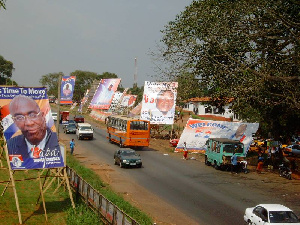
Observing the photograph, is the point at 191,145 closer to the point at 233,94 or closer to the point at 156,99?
the point at 156,99

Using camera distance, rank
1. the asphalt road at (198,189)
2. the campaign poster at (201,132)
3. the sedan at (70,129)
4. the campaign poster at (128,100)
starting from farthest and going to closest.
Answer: the campaign poster at (128,100) < the sedan at (70,129) < the campaign poster at (201,132) < the asphalt road at (198,189)

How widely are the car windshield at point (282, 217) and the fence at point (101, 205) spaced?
5.94 metres

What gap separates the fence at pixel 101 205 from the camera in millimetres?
13087

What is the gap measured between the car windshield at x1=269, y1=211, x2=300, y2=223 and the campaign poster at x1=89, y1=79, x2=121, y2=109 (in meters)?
50.9

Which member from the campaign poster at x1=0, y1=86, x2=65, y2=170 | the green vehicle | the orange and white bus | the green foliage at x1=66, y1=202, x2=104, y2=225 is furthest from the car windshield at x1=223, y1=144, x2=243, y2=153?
the campaign poster at x1=0, y1=86, x2=65, y2=170

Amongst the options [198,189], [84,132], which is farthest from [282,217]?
[84,132]

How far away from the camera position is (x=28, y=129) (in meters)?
16.6

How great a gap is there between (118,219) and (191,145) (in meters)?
27.9

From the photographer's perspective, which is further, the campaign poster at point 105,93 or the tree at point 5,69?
the tree at point 5,69

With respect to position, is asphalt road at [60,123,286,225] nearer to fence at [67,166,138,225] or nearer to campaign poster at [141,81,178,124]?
fence at [67,166,138,225]

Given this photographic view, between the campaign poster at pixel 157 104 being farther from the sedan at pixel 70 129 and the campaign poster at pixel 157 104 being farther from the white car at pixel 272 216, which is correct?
the white car at pixel 272 216

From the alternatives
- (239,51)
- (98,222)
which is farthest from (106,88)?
(98,222)

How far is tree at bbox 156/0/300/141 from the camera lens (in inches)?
992

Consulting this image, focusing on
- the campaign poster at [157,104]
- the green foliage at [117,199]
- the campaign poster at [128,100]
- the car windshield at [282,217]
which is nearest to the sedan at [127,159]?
the green foliage at [117,199]
